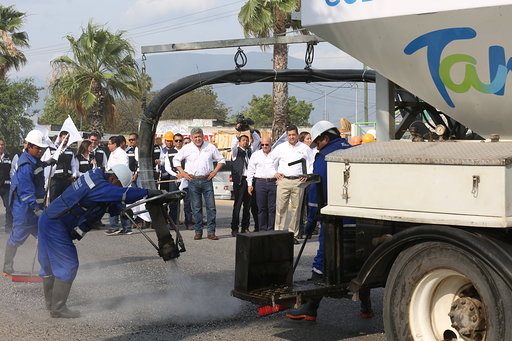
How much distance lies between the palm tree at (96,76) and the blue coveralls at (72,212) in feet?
81.2

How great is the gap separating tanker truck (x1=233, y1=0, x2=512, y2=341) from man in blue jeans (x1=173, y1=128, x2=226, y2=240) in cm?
675

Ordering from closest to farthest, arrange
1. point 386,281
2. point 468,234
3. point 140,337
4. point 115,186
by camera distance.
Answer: point 468,234 → point 386,281 → point 140,337 → point 115,186

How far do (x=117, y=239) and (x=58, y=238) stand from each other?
6.00 m

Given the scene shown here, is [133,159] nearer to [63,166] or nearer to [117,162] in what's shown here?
[117,162]

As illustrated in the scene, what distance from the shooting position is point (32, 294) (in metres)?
8.17

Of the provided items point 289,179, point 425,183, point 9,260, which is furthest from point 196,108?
point 425,183

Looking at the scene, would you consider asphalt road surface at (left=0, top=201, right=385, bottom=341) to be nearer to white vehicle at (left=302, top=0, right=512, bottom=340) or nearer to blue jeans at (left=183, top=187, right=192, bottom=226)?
white vehicle at (left=302, top=0, right=512, bottom=340)

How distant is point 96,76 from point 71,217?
25.6m

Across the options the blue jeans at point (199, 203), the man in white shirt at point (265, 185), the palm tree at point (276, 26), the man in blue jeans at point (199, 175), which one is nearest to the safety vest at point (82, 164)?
the man in blue jeans at point (199, 175)

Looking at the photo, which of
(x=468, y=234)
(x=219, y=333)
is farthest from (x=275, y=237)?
(x=468, y=234)

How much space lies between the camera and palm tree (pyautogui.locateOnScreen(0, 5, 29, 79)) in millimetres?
33688

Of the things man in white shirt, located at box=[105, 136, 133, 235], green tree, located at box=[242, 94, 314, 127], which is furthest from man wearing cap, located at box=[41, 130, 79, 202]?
green tree, located at box=[242, 94, 314, 127]

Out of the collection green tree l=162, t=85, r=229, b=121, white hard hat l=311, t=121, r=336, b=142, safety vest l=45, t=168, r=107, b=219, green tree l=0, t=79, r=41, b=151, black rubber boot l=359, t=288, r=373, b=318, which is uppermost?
green tree l=162, t=85, r=229, b=121

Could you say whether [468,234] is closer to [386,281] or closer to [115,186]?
[386,281]
